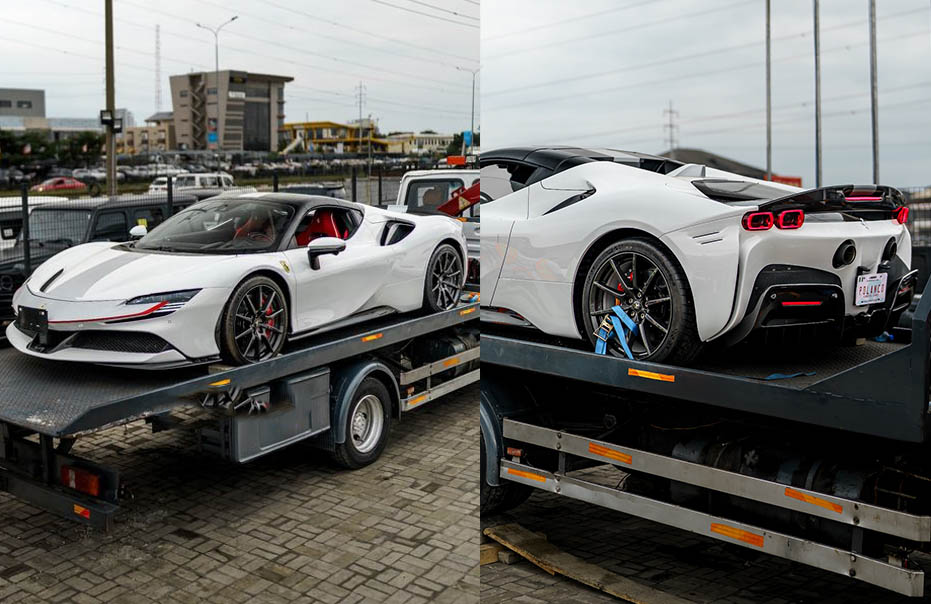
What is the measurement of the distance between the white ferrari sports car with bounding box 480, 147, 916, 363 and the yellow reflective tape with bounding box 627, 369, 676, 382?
0.16ft

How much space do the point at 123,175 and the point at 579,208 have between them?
2108 millimetres

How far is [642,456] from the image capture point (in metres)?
2.66

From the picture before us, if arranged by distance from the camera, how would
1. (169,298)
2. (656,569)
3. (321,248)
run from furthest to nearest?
1. (321,248)
2. (169,298)
3. (656,569)

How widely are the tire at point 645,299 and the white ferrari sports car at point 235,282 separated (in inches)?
30.8

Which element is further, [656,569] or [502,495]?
[502,495]

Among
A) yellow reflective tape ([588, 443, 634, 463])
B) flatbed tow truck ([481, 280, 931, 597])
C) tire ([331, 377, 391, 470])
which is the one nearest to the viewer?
flatbed tow truck ([481, 280, 931, 597])

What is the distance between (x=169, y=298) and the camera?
3.10 meters

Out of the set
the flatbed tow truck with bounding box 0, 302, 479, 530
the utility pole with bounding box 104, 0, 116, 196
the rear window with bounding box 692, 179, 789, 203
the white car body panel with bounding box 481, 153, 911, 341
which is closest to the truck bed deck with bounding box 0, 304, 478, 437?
the flatbed tow truck with bounding box 0, 302, 479, 530

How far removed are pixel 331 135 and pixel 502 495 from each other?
4.78 feet

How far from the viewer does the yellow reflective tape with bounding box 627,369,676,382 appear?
240 cm

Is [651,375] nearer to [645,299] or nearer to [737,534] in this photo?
[645,299]

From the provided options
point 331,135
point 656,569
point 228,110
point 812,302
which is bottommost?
point 656,569

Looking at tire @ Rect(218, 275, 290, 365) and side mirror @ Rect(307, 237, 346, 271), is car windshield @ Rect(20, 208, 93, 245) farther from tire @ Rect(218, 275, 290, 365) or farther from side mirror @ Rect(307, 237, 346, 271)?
side mirror @ Rect(307, 237, 346, 271)

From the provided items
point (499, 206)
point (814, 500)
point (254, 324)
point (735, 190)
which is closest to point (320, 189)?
point (254, 324)
